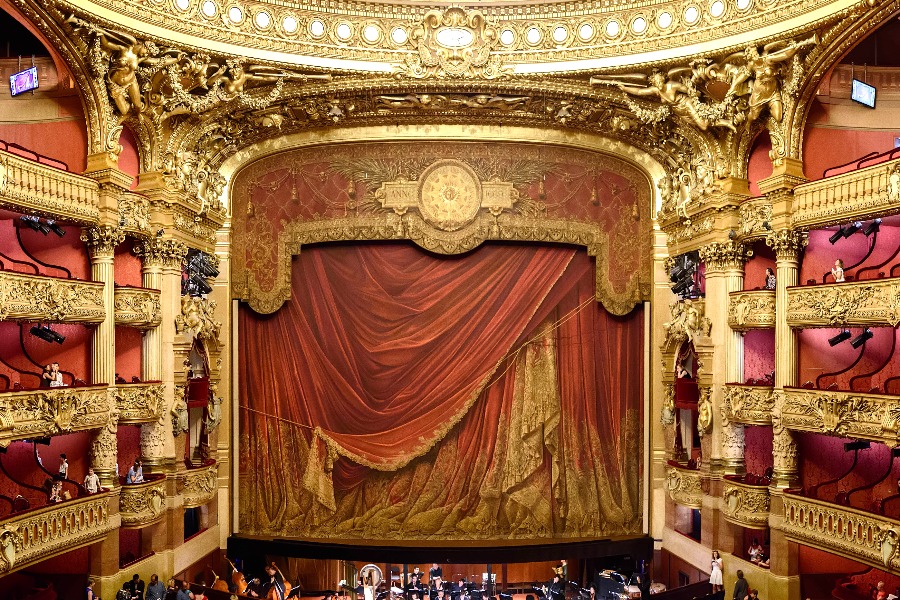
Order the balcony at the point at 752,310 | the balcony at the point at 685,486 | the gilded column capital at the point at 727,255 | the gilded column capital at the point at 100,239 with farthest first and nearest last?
1. the balcony at the point at 685,486
2. the gilded column capital at the point at 727,255
3. the balcony at the point at 752,310
4. the gilded column capital at the point at 100,239

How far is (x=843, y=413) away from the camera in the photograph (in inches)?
507

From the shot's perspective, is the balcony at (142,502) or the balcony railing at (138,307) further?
→ the balcony railing at (138,307)

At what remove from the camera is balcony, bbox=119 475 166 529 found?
13930 millimetres

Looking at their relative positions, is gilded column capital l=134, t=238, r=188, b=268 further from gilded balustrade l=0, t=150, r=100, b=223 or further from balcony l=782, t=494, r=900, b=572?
balcony l=782, t=494, r=900, b=572

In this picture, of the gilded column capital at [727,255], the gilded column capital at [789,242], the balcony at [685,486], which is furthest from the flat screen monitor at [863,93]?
the balcony at [685,486]

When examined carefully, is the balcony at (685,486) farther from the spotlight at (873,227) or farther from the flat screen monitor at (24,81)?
the flat screen monitor at (24,81)

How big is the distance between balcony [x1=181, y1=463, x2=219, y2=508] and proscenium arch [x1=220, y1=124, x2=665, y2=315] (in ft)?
11.6

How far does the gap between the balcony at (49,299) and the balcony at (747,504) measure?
11335 mm

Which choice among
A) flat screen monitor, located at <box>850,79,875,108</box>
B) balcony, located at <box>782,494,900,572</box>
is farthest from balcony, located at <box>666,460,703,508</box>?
flat screen monitor, located at <box>850,79,875,108</box>

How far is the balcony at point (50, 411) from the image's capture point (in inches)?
455

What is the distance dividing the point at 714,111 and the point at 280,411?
35.4 feet

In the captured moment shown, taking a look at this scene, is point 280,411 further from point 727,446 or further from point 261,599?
point 727,446

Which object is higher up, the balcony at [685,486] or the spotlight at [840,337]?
the spotlight at [840,337]

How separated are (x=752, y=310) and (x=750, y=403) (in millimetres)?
1670
